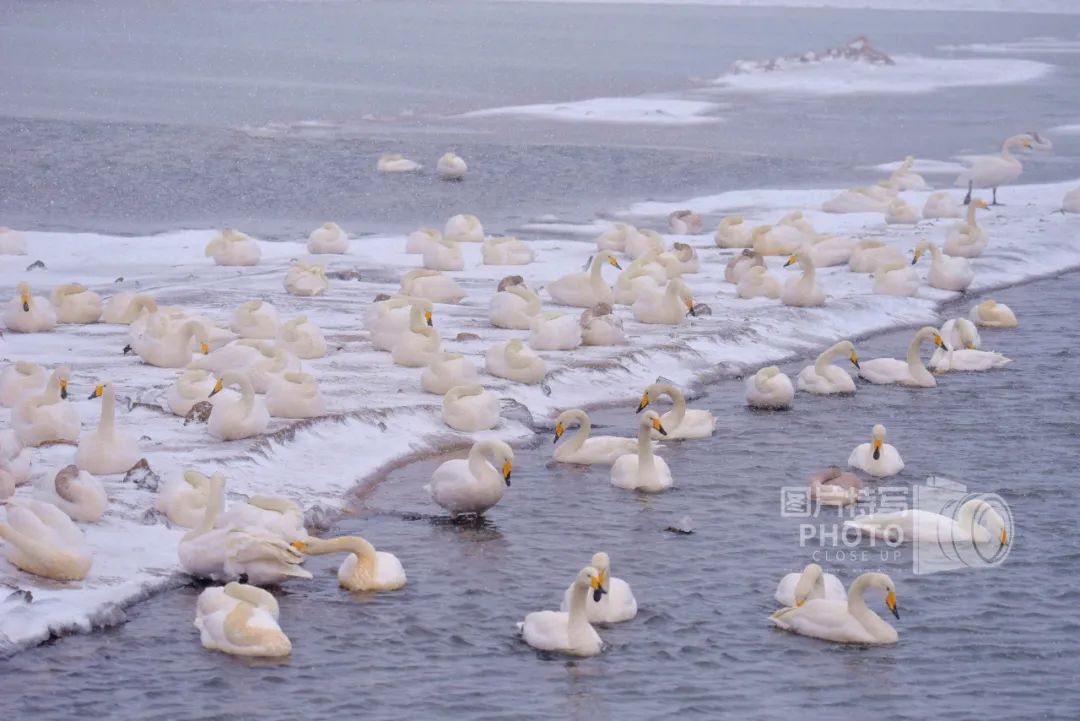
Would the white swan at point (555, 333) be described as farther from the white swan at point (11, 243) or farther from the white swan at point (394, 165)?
the white swan at point (394, 165)

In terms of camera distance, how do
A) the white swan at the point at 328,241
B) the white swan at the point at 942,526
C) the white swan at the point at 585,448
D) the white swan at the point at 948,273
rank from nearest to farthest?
the white swan at the point at 942,526 < the white swan at the point at 585,448 < the white swan at the point at 948,273 < the white swan at the point at 328,241

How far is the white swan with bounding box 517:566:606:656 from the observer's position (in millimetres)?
9891

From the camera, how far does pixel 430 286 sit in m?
19.5

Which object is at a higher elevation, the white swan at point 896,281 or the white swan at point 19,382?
the white swan at point 896,281

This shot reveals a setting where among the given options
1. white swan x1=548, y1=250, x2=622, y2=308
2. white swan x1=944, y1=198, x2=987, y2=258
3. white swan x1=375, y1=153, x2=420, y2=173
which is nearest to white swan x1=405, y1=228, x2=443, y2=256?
white swan x1=548, y1=250, x2=622, y2=308

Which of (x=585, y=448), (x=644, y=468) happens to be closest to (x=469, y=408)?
(x=585, y=448)

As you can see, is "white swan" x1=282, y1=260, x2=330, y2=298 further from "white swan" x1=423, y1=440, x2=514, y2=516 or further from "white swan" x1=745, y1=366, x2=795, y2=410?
"white swan" x1=423, y1=440, x2=514, y2=516

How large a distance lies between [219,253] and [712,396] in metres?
8.05

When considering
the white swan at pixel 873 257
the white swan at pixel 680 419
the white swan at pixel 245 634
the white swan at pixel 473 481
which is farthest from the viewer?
the white swan at pixel 873 257

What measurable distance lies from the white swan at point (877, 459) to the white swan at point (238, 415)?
4.72 meters

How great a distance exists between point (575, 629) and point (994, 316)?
10806mm

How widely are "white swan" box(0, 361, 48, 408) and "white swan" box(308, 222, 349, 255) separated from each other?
844 centimetres

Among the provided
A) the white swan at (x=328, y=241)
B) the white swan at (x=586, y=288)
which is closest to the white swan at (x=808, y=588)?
the white swan at (x=586, y=288)

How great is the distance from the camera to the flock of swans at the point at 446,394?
10.4m
